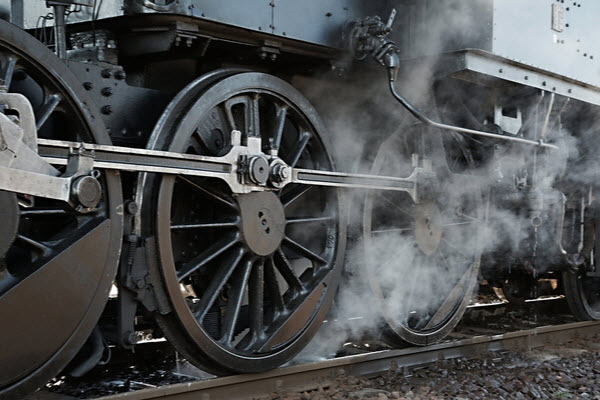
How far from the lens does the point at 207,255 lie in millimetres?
3922

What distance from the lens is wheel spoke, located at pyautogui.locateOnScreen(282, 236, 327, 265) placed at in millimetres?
4375

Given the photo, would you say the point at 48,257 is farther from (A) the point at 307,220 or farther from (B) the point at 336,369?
(B) the point at 336,369

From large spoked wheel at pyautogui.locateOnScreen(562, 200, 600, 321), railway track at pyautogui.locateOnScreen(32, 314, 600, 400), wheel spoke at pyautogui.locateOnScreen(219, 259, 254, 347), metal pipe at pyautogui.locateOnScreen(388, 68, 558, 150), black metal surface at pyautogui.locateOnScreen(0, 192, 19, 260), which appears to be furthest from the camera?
large spoked wheel at pyautogui.locateOnScreen(562, 200, 600, 321)

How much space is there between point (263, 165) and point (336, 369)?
4.33ft

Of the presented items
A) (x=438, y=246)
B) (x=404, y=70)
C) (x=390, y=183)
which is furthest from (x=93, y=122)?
(x=438, y=246)

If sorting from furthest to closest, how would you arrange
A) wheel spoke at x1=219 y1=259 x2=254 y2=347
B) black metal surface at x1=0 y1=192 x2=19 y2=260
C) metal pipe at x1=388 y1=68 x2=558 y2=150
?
metal pipe at x1=388 y1=68 x2=558 y2=150
wheel spoke at x1=219 y1=259 x2=254 y2=347
black metal surface at x1=0 y1=192 x2=19 y2=260

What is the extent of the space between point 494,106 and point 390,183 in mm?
1384

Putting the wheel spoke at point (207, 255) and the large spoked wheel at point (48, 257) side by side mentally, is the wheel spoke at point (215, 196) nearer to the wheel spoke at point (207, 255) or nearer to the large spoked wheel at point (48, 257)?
the wheel spoke at point (207, 255)

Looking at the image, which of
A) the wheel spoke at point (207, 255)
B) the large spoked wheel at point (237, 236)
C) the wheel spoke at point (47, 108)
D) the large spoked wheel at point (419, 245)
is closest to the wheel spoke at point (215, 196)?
the large spoked wheel at point (237, 236)

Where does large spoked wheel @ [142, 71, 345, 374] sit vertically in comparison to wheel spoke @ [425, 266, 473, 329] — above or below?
above

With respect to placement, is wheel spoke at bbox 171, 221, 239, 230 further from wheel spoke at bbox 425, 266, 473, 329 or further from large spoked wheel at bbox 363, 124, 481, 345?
wheel spoke at bbox 425, 266, 473, 329

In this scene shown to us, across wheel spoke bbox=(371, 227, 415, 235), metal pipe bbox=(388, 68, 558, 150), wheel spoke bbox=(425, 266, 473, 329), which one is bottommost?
wheel spoke bbox=(425, 266, 473, 329)

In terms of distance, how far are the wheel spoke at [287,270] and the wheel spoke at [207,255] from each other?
38 cm

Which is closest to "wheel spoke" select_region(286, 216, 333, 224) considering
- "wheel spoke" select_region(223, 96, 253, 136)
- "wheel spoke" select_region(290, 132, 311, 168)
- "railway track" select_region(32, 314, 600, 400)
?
"wheel spoke" select_region(290, 132, 311, 168)
